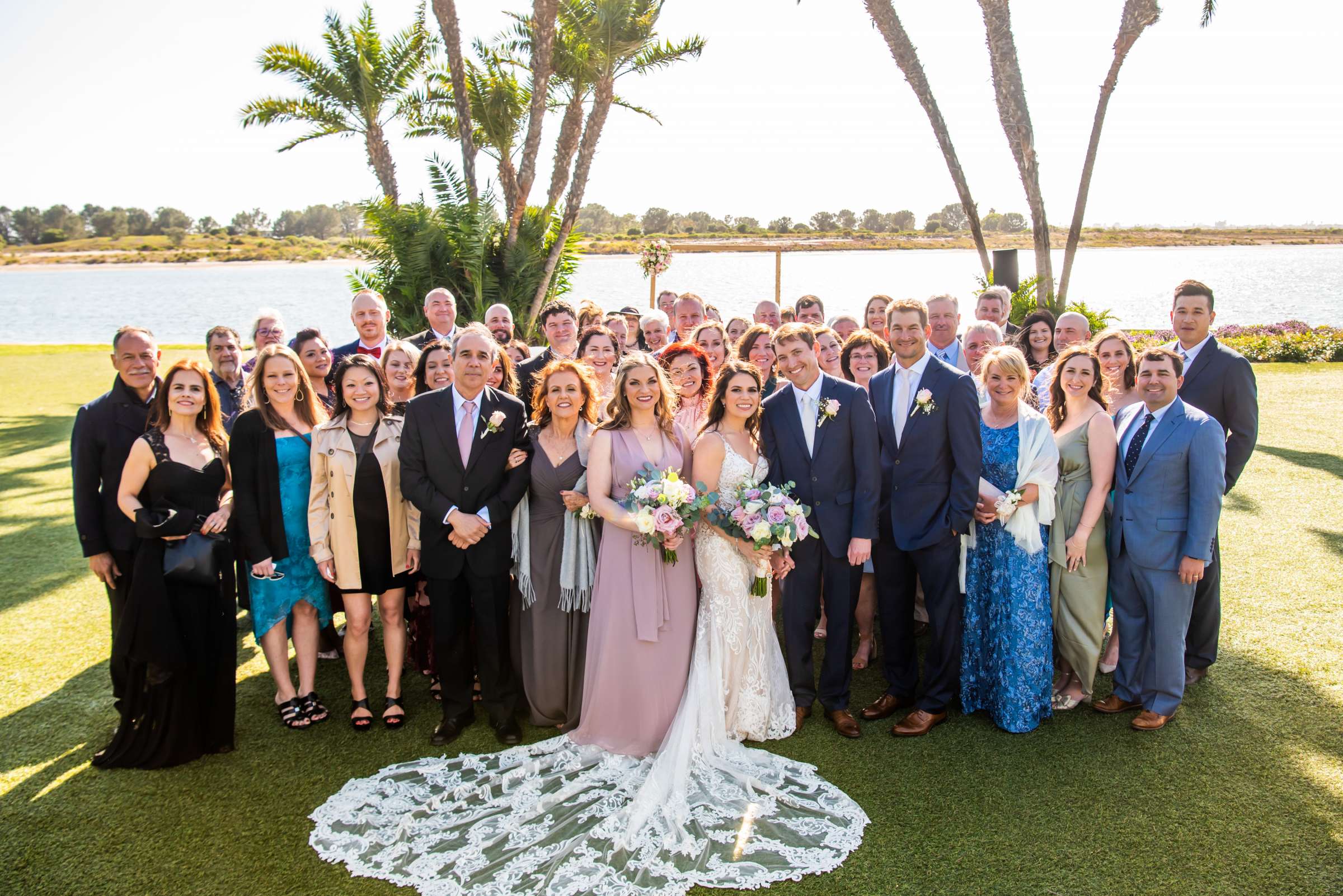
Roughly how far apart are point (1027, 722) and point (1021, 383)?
197 centimetres

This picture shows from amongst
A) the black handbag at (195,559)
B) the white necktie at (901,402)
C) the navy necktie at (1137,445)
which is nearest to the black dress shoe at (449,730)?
the black handbag at (195,559)

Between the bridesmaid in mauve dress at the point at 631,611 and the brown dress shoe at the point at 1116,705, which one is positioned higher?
the bridesmaid in mauve dress at the point at 631,611

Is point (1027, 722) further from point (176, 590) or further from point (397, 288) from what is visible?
point (397, 288)

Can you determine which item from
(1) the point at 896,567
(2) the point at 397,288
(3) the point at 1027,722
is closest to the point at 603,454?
(1) the point at 896,567

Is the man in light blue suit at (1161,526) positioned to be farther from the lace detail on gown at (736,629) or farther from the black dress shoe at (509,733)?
the black dress shoe at (509,733)

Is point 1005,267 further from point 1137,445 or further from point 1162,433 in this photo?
point 1162,433

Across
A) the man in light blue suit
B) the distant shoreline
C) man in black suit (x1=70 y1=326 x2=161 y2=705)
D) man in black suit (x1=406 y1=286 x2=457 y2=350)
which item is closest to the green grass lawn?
the man in light blue suit

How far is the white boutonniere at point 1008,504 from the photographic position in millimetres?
4727

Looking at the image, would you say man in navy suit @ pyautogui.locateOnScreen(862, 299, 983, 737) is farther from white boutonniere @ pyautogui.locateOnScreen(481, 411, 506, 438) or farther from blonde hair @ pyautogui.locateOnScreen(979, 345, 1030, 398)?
white boutonniere @ pyautogui.locateOnScreen(481, 411, 506, 438)

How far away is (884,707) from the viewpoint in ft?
16.6

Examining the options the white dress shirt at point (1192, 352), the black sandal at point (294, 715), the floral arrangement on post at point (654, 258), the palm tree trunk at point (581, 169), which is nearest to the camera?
the black sandal at point (294, 715)

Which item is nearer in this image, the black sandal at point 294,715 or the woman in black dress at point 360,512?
the woman in black dress at point 360,512

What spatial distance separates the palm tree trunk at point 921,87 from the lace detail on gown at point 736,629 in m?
11.3

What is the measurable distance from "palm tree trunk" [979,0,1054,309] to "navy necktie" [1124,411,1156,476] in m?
9.37
